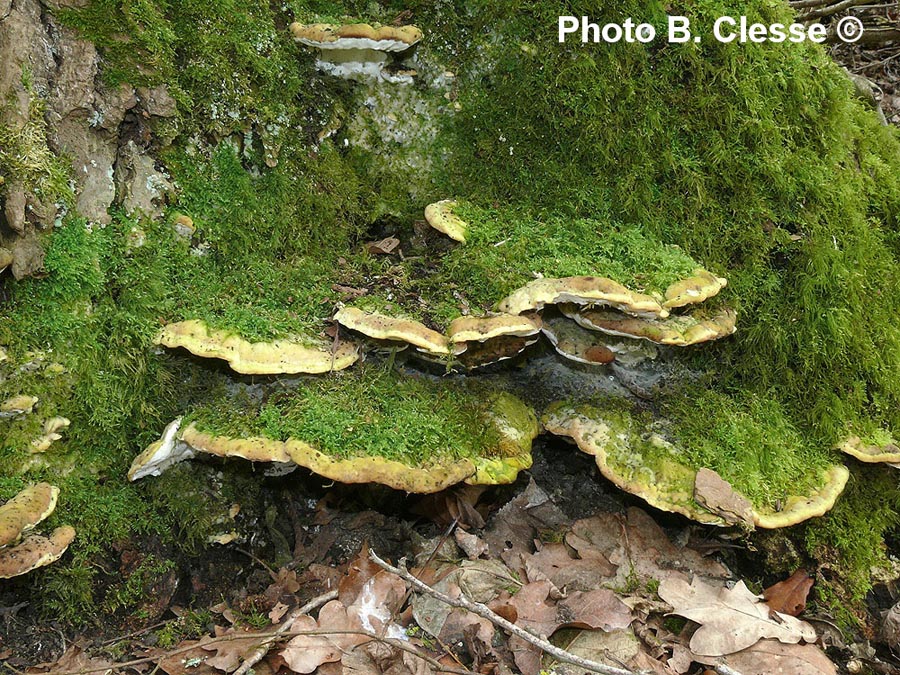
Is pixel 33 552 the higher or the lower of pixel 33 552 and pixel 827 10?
the lower

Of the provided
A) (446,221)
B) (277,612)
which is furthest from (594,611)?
(446,221)

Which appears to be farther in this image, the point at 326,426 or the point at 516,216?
the point at 516,216

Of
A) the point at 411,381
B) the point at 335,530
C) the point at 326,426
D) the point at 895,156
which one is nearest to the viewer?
the point at 326,426

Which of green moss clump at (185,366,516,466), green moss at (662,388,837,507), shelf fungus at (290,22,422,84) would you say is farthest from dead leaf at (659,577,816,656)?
shelf fungus at (290,22,422,84)

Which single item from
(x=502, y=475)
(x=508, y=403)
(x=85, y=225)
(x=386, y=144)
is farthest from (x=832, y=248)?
(x=85, y=225)

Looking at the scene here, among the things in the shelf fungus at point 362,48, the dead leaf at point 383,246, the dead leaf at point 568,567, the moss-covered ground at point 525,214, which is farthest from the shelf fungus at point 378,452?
the shelf fungus at point 362,48

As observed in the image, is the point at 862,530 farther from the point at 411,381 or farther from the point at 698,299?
the point at 411,381

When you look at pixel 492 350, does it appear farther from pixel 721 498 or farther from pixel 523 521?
pixel 721 498
